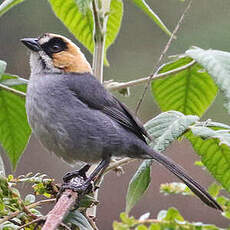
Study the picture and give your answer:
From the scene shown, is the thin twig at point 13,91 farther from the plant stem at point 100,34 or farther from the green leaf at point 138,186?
the green leaf at point 138,186

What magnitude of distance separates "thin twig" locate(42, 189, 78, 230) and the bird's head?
880 mm

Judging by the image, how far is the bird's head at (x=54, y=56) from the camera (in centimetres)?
246

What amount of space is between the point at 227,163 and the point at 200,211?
4.93 meters

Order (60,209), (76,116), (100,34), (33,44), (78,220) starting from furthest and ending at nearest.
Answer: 1. (33,44)
2. (76,116)
3. (100,34)
4. (78,220)
5. (60,209)

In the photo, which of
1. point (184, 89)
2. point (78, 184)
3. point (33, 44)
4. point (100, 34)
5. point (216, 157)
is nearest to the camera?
point (216, 157)

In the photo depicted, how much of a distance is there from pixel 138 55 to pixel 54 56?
19.0 feet

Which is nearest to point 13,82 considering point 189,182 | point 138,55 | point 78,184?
point 78,184

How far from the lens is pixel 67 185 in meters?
1.77

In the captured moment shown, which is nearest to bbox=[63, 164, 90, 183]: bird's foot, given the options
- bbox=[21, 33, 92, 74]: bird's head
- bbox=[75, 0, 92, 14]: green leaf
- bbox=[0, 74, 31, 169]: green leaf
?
bbox=[0, 74, 31, 169]: green leaf

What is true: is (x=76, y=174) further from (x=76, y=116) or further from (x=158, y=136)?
(x=158, y=136)

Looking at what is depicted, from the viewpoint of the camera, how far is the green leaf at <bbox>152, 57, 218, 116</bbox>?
2.09 meters

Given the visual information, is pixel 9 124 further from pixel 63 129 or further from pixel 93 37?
pixel 93 37

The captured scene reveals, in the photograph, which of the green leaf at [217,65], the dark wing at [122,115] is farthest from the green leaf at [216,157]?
the dark wing at [122,115]

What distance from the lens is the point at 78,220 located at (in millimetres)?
1552
